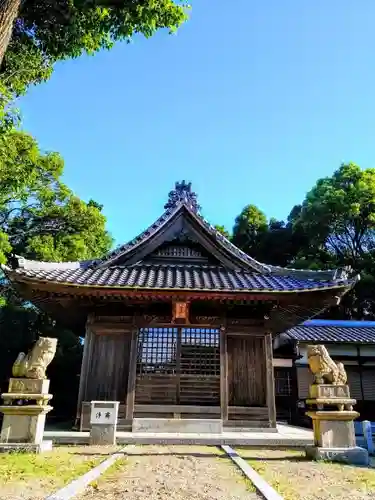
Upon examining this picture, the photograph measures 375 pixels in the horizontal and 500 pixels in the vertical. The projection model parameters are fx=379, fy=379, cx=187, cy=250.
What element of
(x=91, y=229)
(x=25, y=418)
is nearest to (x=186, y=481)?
(x=25, y=418)

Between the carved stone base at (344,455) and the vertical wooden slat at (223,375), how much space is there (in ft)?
14.0

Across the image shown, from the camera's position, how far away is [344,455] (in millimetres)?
7902

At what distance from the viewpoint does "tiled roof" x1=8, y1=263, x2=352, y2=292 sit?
11.9m

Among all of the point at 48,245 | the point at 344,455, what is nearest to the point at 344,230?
the point at 48,245

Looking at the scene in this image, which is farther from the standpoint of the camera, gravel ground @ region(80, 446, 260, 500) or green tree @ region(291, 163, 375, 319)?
green tree @ region(291, 163, 375, 319)

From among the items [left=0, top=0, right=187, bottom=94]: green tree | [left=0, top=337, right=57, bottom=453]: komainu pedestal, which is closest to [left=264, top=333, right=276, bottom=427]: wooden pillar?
[left=0, top=337, right=57, bottom=453]: komainu pedestal

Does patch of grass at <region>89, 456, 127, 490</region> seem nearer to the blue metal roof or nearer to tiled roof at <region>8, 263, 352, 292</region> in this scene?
tiled roof at <region>8, 263, 352, 292</region>

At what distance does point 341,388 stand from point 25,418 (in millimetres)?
7084

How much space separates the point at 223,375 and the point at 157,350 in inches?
91.2

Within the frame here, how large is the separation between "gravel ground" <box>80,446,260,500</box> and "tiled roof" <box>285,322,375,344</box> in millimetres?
13402

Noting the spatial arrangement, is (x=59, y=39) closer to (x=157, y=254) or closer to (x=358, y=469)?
(x=157, y=254)

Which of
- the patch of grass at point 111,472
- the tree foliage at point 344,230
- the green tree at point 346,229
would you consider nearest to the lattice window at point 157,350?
the patch of grass at point 111,472

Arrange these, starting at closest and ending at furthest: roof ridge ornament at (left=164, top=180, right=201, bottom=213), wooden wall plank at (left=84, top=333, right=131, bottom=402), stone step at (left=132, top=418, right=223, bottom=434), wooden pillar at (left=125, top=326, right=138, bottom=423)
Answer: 1. stone step at (left=132, top=418, right=223, bottom=434)
2. wooden pillar at (left=125, top=326, right=138, bottom=423)
3. wooden wall plank at (left=84, top=333, right=131, bottom=402)
4. roof ridge ornament at (left=164, top=180, right=201, bottom=213)

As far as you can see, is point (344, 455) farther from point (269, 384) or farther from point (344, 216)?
point (344, 216)
